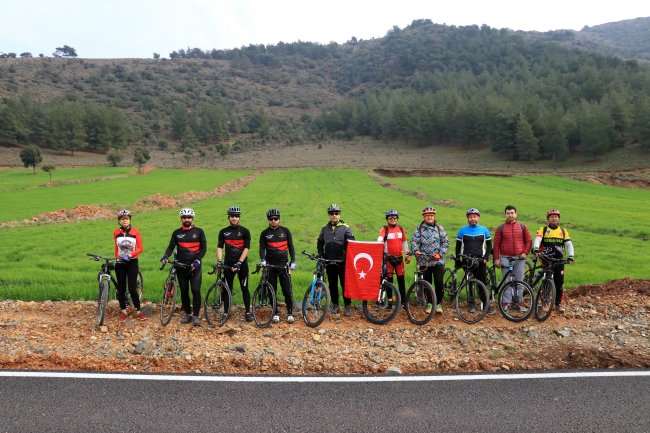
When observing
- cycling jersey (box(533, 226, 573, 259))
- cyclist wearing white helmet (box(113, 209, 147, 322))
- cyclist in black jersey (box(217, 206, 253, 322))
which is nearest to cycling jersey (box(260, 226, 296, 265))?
cyclist in black jersey (box(217, 206, 253, 322))

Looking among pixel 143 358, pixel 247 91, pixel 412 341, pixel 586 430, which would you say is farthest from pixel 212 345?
pixel 247 91

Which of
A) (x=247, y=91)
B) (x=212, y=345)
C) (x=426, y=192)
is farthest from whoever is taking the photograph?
(x=247, y=91)

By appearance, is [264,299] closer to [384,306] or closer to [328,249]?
[328,249]

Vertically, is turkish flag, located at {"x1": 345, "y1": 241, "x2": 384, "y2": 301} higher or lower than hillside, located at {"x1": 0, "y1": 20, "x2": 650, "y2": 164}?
lower

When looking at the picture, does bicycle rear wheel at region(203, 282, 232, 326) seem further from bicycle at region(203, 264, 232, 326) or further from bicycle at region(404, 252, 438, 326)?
bicycle at region(404, 252, 438, 326)

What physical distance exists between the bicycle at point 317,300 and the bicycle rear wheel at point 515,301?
3.54m

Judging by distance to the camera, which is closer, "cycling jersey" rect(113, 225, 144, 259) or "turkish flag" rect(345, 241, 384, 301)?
"turkish flag" rect(345, 241, 384, 301)

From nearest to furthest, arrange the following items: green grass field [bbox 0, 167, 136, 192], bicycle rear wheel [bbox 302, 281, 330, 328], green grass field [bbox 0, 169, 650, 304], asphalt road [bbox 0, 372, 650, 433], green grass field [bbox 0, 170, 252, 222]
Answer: asphalt road [bbox 0, 372, 650, 433]
bicycle rear wheel [bbox 302, 281, 330, 328]
green grass field [bbox 0, 169, 650, 304]
green grass field [bbox 0, 170, 252, 222]
green grass field [bbox 0, 167, 136, 192]

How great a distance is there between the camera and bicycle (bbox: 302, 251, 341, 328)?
826cm

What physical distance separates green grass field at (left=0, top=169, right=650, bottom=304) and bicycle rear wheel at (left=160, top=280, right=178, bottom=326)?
1.83 metres

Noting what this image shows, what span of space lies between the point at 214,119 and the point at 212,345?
5346 inches

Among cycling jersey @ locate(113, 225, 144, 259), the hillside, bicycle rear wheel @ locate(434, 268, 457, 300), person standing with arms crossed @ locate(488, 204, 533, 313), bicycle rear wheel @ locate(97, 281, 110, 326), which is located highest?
the hillside

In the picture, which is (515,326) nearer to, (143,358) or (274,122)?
(143,358)

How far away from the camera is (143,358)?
22.2ft
